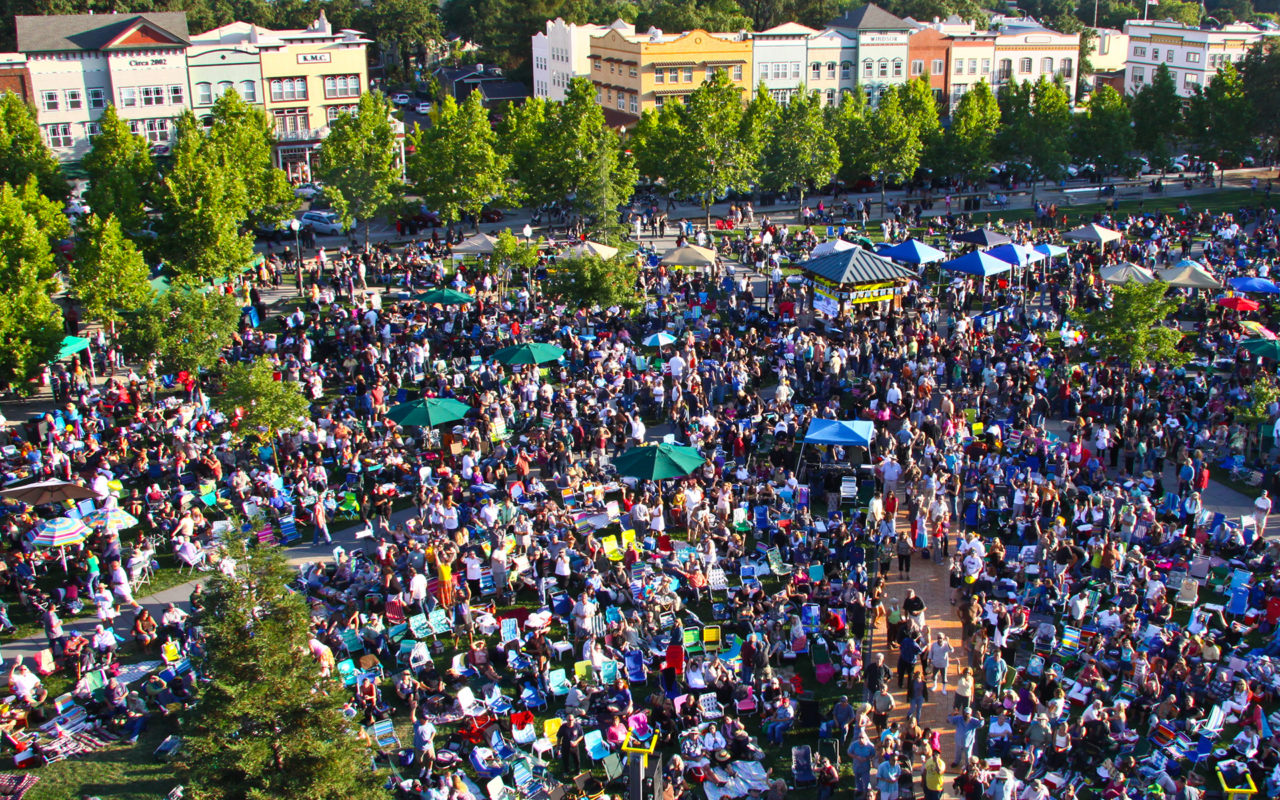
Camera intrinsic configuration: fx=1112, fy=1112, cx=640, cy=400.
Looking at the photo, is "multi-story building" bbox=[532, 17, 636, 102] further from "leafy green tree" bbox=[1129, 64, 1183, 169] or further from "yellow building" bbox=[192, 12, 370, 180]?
"leafy green tree" bbox=[1129, 64, 1183, 169]

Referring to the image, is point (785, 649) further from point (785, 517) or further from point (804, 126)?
point (804, 126)

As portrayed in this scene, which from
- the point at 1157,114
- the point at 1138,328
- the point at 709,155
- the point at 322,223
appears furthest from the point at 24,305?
the point at 1157,114

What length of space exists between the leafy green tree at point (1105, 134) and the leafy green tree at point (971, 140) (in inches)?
179

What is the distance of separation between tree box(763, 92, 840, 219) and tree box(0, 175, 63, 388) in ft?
103

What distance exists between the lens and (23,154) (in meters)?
43.1

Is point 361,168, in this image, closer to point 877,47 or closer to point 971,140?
point 971,140

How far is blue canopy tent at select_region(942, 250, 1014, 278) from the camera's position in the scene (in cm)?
3372

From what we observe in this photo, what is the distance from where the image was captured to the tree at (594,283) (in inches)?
1246

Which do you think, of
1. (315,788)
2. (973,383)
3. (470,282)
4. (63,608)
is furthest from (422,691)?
(470,282)

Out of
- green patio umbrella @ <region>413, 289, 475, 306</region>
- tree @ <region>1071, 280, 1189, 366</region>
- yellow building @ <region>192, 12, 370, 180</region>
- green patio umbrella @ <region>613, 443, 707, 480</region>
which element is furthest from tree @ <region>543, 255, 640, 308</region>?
yellow building @ <region>192, 12, 370, 180</region>

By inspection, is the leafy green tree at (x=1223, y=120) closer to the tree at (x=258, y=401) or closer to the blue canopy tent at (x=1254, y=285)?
the blue canopy tent at (x=1254, y=285)

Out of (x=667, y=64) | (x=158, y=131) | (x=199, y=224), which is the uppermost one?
(x=667, y=64)

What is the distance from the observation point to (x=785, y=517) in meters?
20.3

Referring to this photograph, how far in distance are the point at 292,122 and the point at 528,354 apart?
43412 millimetres
